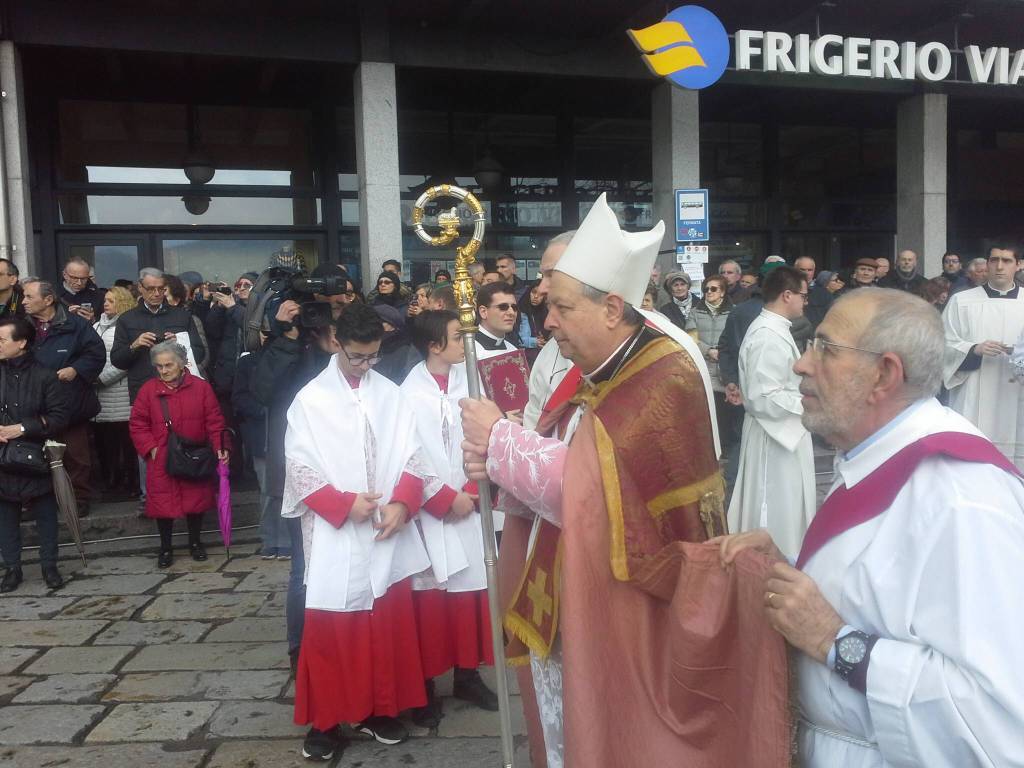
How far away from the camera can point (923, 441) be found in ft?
5.49

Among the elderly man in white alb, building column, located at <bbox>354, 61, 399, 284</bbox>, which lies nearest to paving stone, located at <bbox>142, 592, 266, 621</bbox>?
the elderly man in white alb

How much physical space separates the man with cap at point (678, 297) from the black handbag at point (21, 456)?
5913mm

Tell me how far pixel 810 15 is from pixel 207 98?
7.67 metres

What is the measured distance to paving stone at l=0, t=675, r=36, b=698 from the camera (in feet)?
14.9

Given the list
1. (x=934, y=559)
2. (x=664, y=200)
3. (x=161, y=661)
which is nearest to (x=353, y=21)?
(x=664, y=200)

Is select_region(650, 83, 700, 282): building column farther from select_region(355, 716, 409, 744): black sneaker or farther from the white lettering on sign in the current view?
select_region(355, 716, 409, 744): black sneaker

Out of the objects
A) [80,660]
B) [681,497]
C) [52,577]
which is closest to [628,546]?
[681,497]

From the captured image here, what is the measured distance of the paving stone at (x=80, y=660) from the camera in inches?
189

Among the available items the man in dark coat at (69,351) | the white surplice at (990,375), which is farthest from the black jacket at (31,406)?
the white surplice at (990,375)

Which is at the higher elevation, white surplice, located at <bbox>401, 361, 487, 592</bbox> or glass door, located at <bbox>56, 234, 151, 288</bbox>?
glass door, located at <bbox>56, 234, 151, 288</bbox>

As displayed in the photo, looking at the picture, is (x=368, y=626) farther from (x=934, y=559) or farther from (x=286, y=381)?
(x=934, y=559)

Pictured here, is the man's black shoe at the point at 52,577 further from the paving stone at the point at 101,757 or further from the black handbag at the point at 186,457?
the paving stone at the point at 101,757

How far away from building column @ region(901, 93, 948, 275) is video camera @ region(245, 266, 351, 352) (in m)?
10.4

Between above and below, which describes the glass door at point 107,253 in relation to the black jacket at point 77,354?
above
